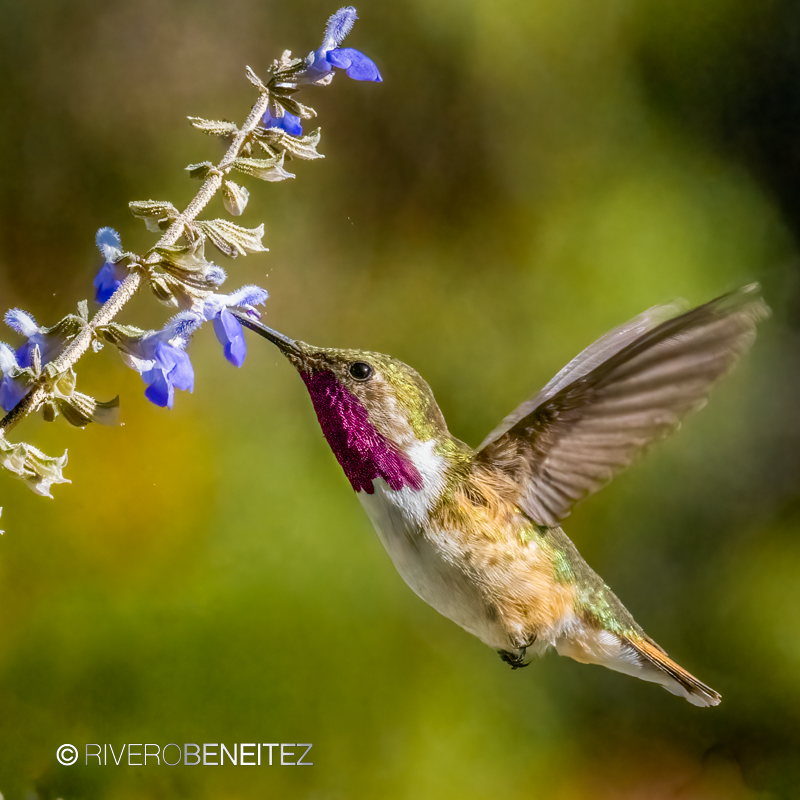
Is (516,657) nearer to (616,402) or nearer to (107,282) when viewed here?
(616,402)

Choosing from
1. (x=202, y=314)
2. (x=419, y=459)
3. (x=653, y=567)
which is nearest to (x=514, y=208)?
(x=653, y=567)

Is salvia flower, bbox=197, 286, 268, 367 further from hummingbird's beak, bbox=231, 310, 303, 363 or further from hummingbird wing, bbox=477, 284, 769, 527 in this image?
hummingbird wing, bbox=477, 284, 769, 527

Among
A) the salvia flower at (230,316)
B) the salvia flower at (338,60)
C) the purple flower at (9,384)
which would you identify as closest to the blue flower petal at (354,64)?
the salvia flower at (338,60)

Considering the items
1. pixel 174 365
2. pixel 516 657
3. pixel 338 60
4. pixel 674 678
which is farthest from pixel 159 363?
pixel 674 678

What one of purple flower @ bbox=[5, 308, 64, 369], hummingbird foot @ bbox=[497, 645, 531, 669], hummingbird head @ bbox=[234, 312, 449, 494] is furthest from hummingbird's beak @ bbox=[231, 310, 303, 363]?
hummingbird foot @ bbox=[497, 645, 531, 669]

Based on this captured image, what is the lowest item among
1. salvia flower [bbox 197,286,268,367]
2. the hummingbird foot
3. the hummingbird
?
the hummingbird foot

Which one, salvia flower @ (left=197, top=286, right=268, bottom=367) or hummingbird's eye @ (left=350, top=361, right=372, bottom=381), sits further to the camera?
hummingbird's eye @ (left=350, top=361, right=372, bottom=381)
